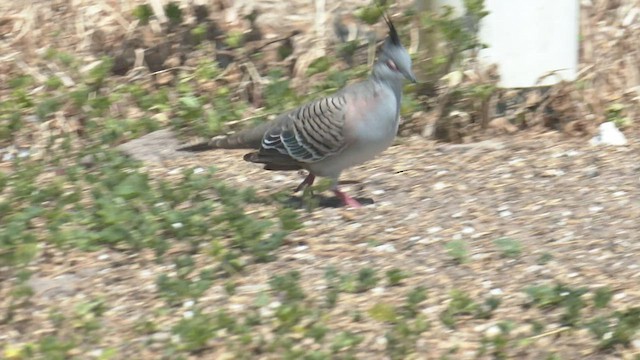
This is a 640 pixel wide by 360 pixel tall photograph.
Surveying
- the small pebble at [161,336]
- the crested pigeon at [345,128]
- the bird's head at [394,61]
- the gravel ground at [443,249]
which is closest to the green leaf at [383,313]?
the gravel ground at [443,249]

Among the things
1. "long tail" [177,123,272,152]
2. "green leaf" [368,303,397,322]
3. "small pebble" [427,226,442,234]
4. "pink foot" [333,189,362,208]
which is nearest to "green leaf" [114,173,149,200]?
"long tail" [177,123,272,152]

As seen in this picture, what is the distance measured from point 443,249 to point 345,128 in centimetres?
79

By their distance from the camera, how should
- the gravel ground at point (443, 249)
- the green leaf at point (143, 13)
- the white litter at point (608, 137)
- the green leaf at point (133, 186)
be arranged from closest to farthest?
the gravel ground at point (443, 249) → the green leaf at point (133, 186) → the white litter at point (608, 137) → the green leaf at point (143, 13)

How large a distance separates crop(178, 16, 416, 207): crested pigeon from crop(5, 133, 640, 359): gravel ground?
25cm

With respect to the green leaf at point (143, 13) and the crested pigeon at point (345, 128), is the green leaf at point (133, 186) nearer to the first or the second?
the crested pigeon at point (345, 128)

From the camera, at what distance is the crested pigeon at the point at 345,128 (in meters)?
5.44

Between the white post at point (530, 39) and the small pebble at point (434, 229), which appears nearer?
the small pebble at point (434, 229)

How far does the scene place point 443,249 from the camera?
16.6 feet

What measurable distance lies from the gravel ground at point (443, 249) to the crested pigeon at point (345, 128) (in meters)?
0.25

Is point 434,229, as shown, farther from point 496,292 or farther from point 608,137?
point 608,137

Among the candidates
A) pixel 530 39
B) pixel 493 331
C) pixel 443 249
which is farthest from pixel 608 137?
pixel 493 331

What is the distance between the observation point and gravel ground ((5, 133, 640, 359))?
4.43 m

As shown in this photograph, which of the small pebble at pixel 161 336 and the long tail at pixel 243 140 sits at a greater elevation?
the long tail at pixel 243 140

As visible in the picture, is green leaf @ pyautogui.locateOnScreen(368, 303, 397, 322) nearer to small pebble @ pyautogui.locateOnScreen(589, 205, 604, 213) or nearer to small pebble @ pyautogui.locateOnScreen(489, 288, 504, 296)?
small pebble @ pyautogui.locateOnScreen(489, 288, 504, 296)
